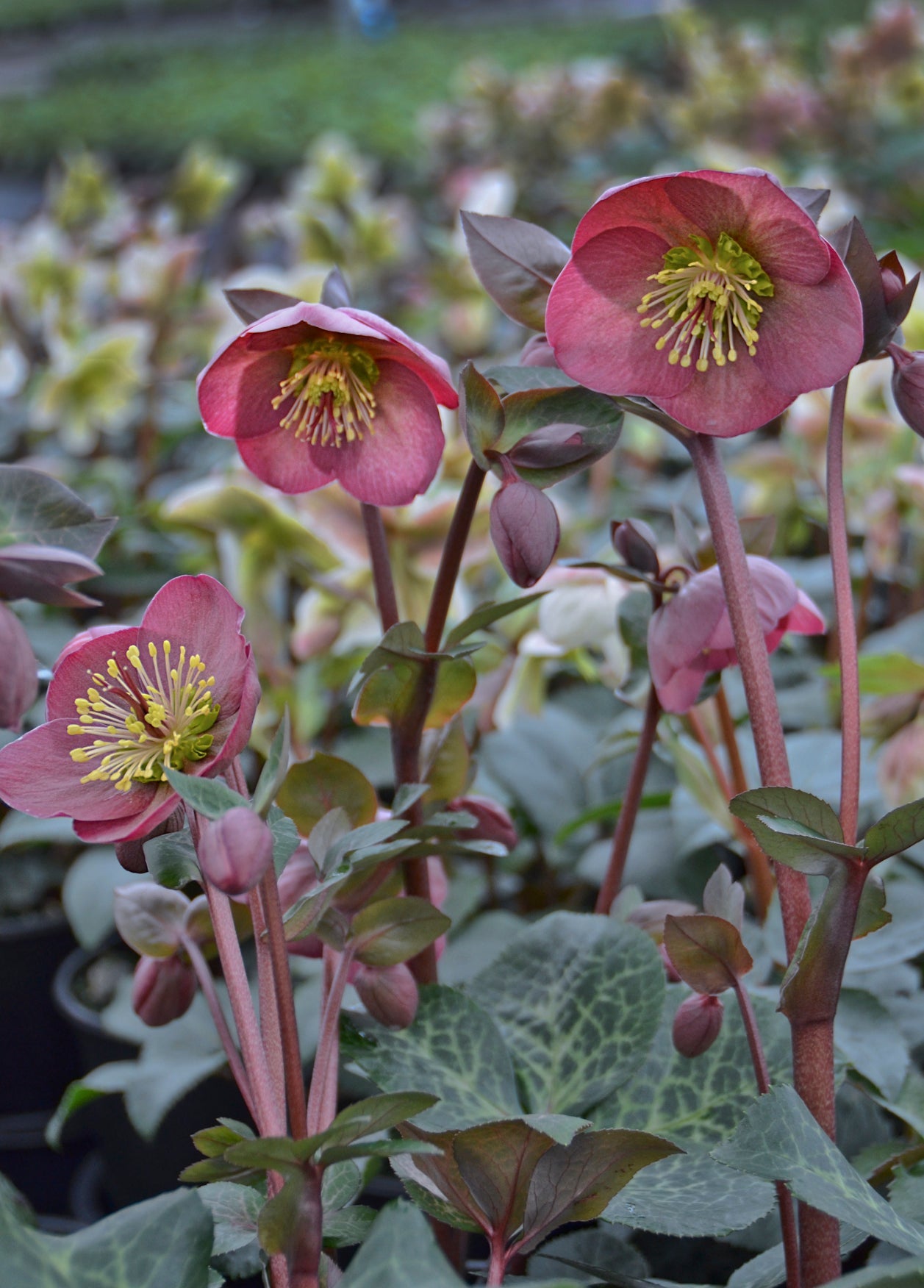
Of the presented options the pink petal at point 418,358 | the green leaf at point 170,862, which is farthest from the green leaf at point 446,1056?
the pink petal at point 418,358

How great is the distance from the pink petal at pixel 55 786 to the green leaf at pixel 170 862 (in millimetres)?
13

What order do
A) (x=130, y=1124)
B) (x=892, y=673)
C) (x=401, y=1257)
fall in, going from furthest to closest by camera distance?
(x=130, y=1124)
(x=892, y=673)
(x=401, y=1257)

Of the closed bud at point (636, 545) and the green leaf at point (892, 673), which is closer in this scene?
the closed bud at point (636, 545)

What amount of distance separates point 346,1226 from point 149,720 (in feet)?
0.58

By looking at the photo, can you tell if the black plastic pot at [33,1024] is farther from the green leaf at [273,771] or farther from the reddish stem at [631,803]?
the green leaf at [273,771]

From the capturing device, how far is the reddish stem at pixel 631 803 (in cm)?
53

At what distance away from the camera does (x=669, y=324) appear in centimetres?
43

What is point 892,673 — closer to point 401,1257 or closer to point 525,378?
point 525,378

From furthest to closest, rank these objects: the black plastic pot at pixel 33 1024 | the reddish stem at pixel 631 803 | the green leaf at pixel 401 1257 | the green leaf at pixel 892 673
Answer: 1. the black plastic pot at pixel 33 1024
2. the green leaf at pixel 892 673
3. the reddish stem at pixel 631 803
4. the green leaf at pixel 401 1257

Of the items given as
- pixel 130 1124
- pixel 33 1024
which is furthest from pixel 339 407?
pixel 33 1024

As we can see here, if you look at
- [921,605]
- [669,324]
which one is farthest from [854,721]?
[921,605]

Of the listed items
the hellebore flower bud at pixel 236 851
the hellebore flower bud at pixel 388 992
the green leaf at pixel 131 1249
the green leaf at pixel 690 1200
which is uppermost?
the hellebore flower bud at pixel 236 851

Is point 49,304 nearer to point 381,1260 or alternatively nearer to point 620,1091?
point 620,1091

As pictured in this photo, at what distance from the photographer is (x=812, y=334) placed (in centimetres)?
40
